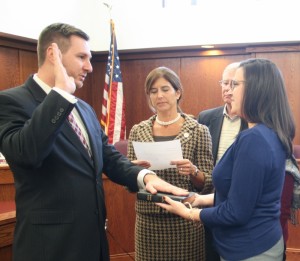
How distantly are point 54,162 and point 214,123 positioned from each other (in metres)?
1.66

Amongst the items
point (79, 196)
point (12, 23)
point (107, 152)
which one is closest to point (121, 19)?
point (12, 23)

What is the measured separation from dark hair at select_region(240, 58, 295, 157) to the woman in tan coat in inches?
21.1

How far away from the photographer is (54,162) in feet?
4.11

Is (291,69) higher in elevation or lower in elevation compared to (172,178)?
higher

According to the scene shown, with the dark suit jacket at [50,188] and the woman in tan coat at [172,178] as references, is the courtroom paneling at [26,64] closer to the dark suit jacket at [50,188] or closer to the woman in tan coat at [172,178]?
the woman in tan coat at [172,178]

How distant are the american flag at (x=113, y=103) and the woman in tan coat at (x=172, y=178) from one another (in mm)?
2412

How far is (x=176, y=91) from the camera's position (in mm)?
2150

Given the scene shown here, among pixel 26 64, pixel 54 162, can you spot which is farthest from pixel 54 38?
pixel 26 64

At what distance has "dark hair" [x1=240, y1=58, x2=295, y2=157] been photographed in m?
1.39

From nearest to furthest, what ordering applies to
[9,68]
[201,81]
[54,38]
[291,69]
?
[54,38], [9,68], [291,69], [201,81]

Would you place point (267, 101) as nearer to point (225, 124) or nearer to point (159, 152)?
point (159, 152)

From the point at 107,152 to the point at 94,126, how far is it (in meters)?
0.19

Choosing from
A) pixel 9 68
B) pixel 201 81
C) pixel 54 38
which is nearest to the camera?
pixel 54 38

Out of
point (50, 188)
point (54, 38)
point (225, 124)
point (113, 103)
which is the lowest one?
point (50, 188)
